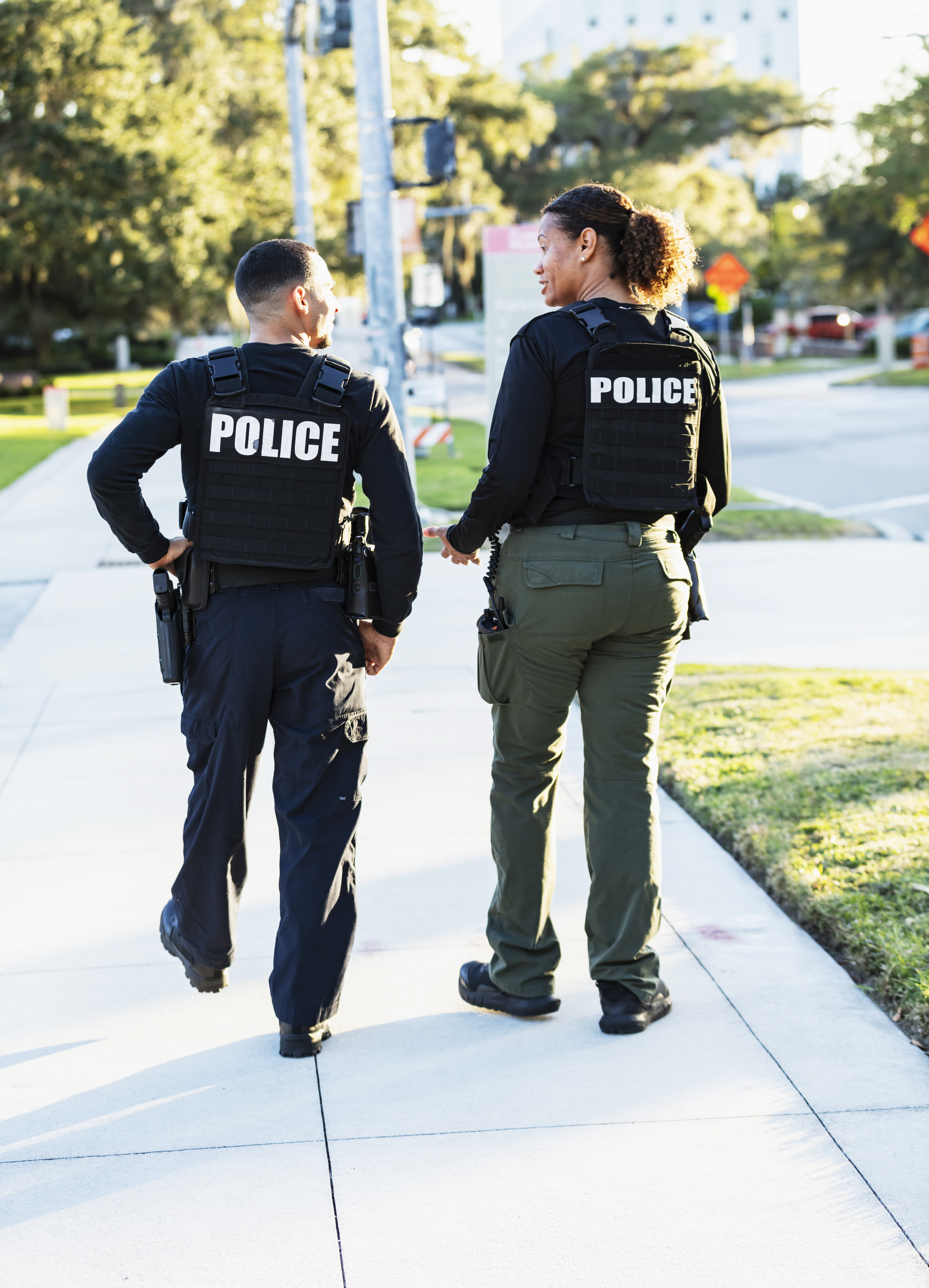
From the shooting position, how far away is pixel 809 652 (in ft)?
26.0

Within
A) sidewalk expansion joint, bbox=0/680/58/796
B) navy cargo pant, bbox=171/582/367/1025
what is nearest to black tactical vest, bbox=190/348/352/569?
navy cargo pant, bbox=171/582/367/1025

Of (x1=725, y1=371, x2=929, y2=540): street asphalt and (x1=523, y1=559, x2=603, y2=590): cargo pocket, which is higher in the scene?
(x1=523, y1=559, x2=603, y2=590): cargo pocket

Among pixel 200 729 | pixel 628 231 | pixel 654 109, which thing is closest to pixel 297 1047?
pixel 200 729

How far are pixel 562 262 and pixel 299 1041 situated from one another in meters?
2.01

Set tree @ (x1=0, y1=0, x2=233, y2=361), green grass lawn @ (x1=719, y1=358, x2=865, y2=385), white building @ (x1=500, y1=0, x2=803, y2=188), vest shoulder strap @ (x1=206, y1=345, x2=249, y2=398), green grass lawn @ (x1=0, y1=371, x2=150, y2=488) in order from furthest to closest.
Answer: white building @ (x1=500, y1=0, x2=803, y2=188) < green grass lawn @ (x1=719, y1=358, x2=865, y2=385) < tree @ (x1=0, y1=0, x2=233, y2=361) < green grass lawn @ (x1=0, y1=371, x2=150, y2=488) < vest shoulder strap @ (x1=206, y1=345, x2=249, y2=398)

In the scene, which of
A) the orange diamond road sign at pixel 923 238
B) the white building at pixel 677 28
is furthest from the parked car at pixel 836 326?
the white building at pixel 677 28

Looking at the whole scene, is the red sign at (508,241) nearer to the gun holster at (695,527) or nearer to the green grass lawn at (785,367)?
the gun holster at (695,527)

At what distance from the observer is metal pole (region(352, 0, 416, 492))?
11.2m

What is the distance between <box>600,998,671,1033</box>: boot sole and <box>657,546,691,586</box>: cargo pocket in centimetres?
110

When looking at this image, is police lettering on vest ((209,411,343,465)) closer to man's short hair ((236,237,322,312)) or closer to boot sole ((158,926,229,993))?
man's short hair ((236,237,322,312))

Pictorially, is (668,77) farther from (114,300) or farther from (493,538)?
(493,538)

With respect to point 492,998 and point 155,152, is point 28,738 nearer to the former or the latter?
point 492,998

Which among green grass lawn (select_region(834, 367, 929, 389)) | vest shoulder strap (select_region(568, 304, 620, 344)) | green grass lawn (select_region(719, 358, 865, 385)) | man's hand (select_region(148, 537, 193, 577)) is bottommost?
green grass lawn (select_region(834, 367, 929, 389))

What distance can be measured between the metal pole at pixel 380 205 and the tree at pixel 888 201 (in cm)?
2966
